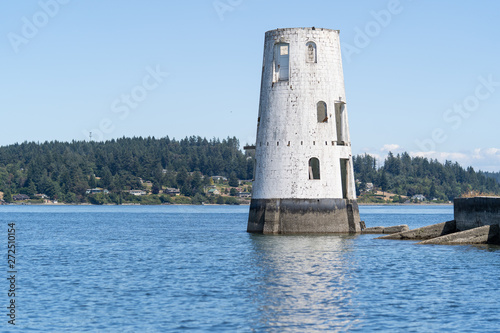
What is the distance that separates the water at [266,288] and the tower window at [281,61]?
1125 cm

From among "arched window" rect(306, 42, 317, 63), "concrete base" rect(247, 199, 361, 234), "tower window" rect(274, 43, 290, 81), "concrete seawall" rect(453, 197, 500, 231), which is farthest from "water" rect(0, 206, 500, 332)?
"arched window" rect(306, 42, 317, 63)

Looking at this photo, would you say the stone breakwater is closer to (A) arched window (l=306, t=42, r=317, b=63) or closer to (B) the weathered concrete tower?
(B) the weathered concrete tower

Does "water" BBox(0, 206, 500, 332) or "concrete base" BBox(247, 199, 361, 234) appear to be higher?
"concrete base" BBox(247, 199, 361, 234)

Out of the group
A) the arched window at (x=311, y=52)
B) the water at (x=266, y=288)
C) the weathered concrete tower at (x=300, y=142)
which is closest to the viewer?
the water at (x=266, y=288)

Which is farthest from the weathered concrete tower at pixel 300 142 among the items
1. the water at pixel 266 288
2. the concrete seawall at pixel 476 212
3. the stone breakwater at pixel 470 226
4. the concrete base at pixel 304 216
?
the concrete seawall at pixel 476 212

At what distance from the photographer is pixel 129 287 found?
3219cm

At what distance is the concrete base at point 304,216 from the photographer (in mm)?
50156

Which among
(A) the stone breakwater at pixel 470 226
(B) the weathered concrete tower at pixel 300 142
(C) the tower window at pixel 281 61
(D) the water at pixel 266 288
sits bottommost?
(D) the water at pixel 266 288

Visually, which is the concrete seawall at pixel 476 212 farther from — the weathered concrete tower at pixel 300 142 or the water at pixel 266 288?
the weathered concrete tower at pixel 300 142

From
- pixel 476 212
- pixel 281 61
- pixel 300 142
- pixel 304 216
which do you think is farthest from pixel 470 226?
pixel 281 61

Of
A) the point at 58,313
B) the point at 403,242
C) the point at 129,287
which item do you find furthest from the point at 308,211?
the point at 58,313

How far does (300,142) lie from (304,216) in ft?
15.8

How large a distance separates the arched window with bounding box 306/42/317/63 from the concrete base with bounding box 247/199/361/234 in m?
9.56

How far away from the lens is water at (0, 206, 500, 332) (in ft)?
81.3
